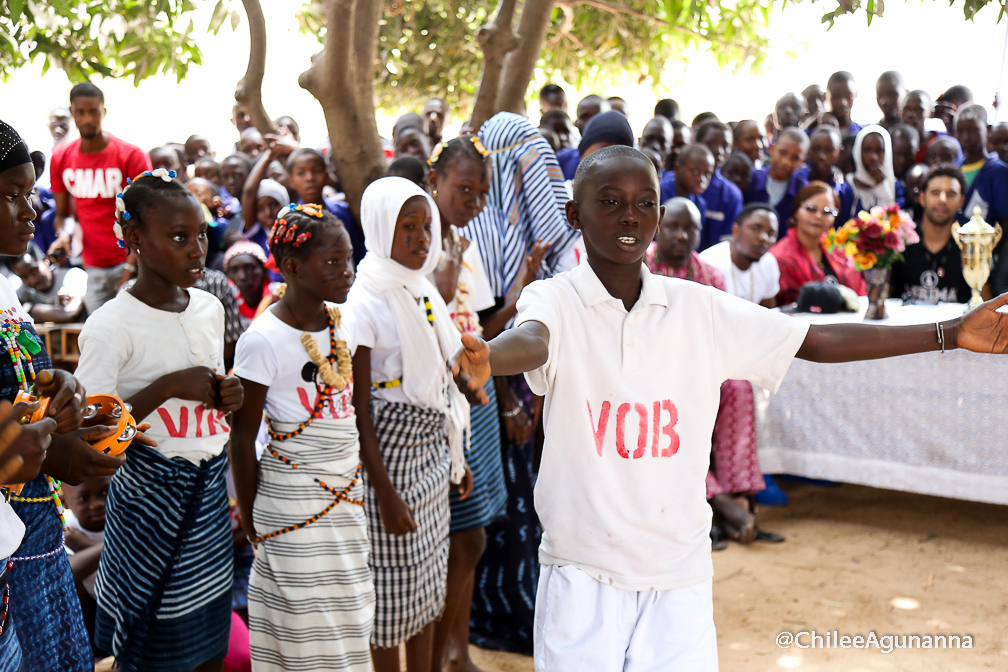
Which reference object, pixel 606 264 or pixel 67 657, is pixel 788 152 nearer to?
pixel 606 264

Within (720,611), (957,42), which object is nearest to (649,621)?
(720,611)

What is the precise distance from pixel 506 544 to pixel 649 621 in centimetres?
181

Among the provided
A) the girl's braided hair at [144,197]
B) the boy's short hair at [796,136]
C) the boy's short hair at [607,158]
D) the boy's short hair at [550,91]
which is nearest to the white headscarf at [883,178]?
the boy's short hair at [796,136]

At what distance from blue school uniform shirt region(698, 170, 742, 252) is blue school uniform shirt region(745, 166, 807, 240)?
0.44m

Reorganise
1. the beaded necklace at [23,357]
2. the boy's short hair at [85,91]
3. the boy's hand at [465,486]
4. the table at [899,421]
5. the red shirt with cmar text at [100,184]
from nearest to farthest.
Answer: the beaded necklace at [23,357], the boy's hand at [465,486], the table at [899,421], the boy's short hair at [85,91], the red shirt with cmar text at [100,184]

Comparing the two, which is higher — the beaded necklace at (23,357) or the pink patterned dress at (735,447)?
the beaded necklace at (23,357)

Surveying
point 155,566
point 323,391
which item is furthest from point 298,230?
point 155,566

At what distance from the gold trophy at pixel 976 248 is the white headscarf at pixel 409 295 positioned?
326cm

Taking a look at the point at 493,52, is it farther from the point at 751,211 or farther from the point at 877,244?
the point at 877,244

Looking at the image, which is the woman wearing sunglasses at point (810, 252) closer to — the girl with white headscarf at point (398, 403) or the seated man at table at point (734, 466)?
the seated man at table at point (734, 466)

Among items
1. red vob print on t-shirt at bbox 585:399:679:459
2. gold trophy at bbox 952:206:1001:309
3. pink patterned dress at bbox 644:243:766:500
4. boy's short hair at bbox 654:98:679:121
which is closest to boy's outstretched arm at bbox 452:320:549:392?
red vob print on t-shirt at bbox 585:399:679:459

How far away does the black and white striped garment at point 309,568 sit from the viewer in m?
2.57

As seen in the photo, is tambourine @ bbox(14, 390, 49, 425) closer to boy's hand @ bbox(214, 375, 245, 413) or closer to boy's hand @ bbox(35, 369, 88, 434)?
boy's hand @ bbox(35, 369, 88, 434)

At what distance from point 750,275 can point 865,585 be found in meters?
1.88
